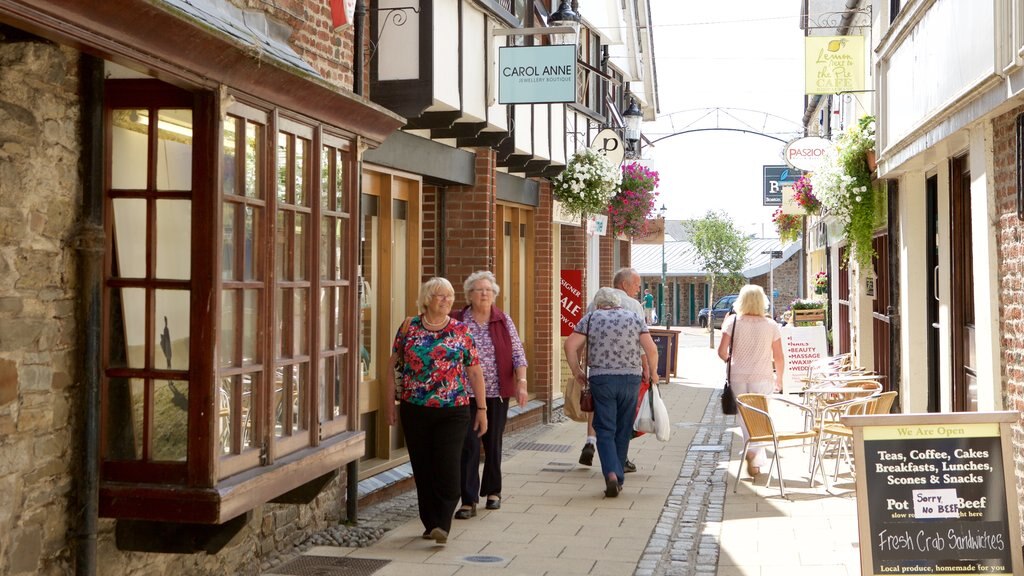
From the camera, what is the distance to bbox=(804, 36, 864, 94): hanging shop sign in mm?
12867

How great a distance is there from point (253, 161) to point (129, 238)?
682 millimetres

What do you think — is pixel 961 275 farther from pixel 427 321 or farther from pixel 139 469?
pixel 139 469

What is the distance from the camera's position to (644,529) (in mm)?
8086

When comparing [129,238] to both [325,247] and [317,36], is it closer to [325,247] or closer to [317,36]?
[325,247]

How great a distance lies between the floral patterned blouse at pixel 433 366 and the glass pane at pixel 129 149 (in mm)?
2620

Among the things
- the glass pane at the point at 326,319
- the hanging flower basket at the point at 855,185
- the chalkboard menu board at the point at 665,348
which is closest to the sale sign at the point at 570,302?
the chalkboard menu board at the point at 665,348

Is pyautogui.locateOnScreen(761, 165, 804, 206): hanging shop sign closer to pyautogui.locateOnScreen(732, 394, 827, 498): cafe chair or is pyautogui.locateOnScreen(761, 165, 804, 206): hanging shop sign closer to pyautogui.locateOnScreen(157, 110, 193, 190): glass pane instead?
pyautogui.locateOnScreen(732, 394, 827, 498): cafe chair

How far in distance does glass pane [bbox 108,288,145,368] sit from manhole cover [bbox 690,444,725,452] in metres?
8.40

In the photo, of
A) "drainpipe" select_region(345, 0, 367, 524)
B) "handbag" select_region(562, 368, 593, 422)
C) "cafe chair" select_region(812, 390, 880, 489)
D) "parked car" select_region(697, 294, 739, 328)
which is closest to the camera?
"drainpipe" select_region(345, 0, 367, 524)

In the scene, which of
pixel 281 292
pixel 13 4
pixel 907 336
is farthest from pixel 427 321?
pixel 907 336

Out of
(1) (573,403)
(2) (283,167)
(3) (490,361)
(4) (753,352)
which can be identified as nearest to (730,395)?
(4) (753,352)

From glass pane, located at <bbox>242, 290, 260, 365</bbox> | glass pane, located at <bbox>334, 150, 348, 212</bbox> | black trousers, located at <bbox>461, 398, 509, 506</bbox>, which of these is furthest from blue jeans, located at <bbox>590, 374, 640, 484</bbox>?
glass pane, located at <bbox>242, 290, 260, 365</bbox>

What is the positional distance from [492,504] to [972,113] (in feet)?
14.2

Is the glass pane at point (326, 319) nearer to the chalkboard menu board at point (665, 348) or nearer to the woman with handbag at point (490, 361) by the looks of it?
the woman with handbag at point (490, 361)
